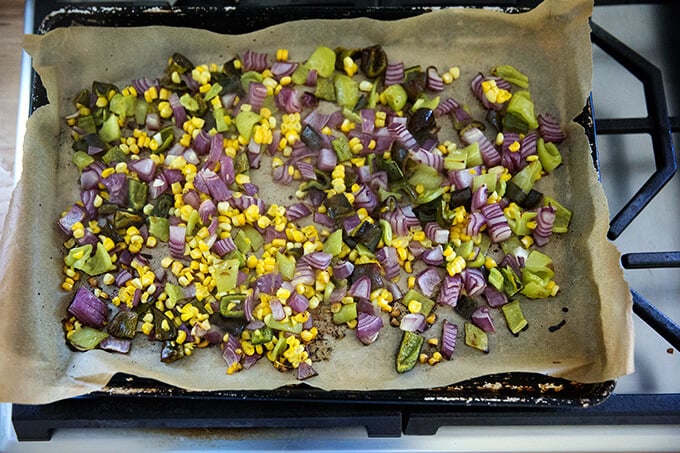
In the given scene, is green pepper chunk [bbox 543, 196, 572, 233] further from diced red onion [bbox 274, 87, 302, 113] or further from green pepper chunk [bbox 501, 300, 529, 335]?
diced red onion [bbox 274, 87, 302, 113]

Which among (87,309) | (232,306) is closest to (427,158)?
(232,306)

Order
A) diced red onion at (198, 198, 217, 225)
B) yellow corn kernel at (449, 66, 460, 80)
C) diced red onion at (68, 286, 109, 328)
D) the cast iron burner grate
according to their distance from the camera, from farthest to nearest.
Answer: yellow corn kernel at (449, 66, 460, 80), diced red onion at (198, 198, 217, 225), diced red onion at (68, 286, 109, 328), the cast iron burner grate

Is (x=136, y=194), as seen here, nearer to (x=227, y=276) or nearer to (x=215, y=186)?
(x=215, y=186)

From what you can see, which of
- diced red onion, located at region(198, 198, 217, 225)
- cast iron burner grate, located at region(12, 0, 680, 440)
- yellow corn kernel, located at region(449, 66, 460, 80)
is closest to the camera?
cast iron burner grate, located at region(12, 0, 680, 440)

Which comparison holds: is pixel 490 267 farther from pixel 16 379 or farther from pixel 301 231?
pixel 16 379

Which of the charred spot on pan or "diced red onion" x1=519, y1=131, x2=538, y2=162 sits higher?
"diced red onion" x1=519, y1=131, x2=538, y2=162

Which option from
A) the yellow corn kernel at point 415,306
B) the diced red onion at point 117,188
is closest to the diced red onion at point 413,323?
the yellow corn kernel at point 415,306

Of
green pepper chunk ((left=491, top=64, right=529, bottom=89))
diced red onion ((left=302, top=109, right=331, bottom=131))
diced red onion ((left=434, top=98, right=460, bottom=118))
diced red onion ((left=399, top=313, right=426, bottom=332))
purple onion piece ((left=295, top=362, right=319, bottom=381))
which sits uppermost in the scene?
green pepper chunk ((left=491, top=64, right=529, bottom=89))

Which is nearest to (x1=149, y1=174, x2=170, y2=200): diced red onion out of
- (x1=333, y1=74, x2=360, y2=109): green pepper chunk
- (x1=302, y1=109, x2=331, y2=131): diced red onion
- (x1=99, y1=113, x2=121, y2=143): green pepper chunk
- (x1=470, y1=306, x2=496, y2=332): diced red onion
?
(x1=99, y1=113, x2=121, y2=143): green pepper chunk
